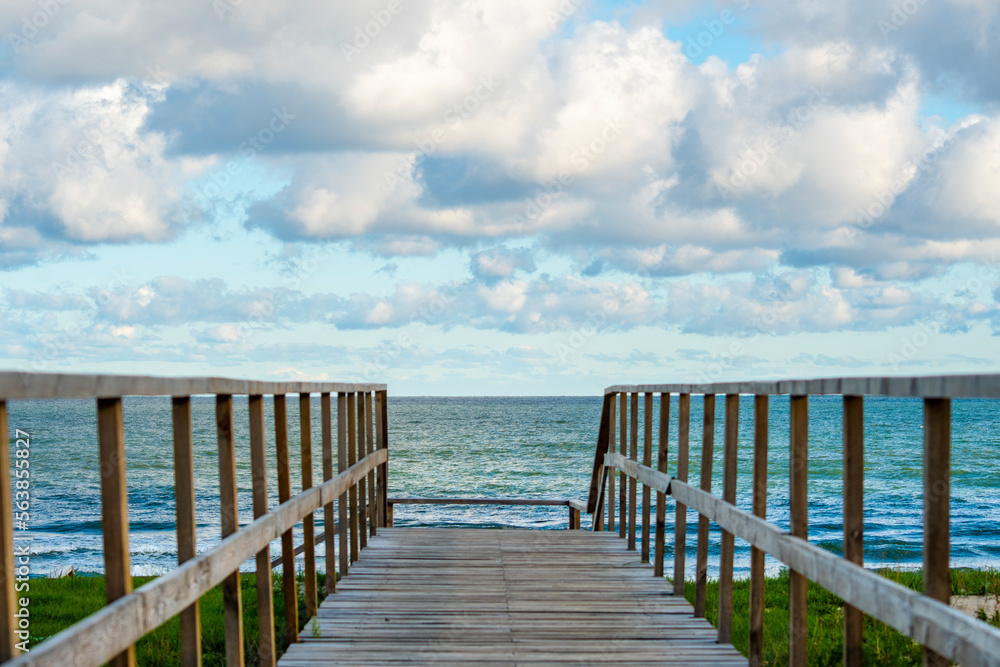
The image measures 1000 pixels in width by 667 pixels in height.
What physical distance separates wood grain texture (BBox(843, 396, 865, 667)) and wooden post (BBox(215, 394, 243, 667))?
224cm

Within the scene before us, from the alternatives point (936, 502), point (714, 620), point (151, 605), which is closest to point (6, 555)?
point (151, 605)

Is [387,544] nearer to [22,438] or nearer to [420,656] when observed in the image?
[420,656]

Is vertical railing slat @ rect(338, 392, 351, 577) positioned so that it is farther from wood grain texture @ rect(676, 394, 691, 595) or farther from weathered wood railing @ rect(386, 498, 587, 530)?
weathered wood railing @ rect(386, 498, 587, 530)

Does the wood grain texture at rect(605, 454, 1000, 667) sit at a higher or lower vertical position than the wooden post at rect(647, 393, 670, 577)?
higher

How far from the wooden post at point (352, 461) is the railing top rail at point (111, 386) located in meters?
2.20

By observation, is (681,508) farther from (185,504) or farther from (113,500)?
(113,500)

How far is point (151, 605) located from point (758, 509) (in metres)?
2.57

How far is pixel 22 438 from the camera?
3803 millimetres

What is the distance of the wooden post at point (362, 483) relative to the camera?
684 cm

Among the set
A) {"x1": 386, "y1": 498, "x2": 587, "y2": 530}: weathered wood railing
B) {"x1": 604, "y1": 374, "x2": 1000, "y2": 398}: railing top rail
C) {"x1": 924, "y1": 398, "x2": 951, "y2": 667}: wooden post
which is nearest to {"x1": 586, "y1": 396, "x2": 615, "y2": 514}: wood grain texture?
{"x1": 386, "y1": 498, "x2": 587, "y2": 530}: weathered wood railing

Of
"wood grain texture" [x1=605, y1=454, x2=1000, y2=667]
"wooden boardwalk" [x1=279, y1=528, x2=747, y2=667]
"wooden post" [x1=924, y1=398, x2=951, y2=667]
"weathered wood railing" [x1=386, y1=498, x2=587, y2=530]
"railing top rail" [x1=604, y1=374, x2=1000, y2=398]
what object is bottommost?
"weathered wood railing" [x1=386, y1=498, x2=587, y2=530]

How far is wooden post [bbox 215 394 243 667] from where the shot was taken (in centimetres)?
335

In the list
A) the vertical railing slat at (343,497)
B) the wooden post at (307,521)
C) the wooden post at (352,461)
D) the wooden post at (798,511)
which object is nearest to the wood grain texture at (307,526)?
the wooden post at (307,521)

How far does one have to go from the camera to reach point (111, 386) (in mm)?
2326
